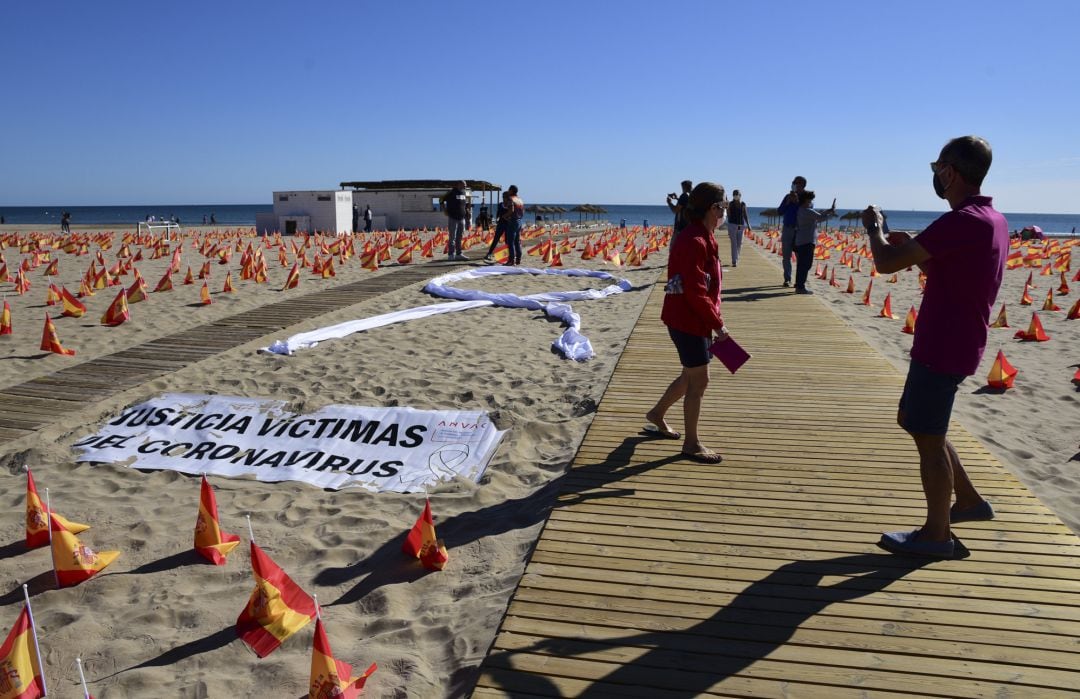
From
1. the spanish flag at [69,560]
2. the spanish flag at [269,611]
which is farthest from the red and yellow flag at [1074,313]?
the spanish flag at [69,560]

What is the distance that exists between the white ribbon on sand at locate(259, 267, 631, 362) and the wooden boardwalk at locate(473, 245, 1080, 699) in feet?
11.7

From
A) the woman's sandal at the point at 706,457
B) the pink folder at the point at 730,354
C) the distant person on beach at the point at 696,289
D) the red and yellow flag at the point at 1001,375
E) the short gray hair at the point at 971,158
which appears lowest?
the woman's sandal at the point at 706,457

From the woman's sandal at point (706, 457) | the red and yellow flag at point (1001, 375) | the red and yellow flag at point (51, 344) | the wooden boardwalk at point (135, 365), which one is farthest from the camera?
the red and yellow flag at point (51, 344)

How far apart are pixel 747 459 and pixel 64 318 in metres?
10.5

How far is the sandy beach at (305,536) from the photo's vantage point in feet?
9.46

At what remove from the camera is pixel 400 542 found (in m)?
3.95

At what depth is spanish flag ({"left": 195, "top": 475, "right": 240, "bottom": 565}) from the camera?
12.2 ft

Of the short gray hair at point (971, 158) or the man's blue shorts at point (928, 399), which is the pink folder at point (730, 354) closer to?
the man's blue shorts at point (928, 399)

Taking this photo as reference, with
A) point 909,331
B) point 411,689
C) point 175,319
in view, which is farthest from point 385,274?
point 411,689

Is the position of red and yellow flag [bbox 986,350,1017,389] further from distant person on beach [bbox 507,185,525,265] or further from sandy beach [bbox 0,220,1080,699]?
distant person on beach [bbox 507,185,525,265]

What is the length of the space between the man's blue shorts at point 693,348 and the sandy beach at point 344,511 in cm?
128

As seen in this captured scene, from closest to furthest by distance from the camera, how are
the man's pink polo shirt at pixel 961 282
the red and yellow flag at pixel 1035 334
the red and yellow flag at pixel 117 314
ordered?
the man's pink polo shirt at pixel 961 282
the red and yellow flag at pixel 1035 334
the red and yellow flag at pixel 117 314

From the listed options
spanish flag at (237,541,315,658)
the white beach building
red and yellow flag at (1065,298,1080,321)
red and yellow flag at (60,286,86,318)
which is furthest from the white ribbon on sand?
the white beach building

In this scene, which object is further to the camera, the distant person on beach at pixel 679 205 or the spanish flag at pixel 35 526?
the distant person on beach at pixel 679 205
